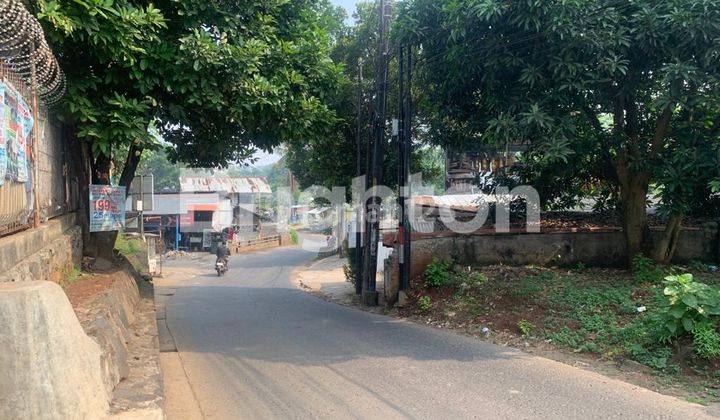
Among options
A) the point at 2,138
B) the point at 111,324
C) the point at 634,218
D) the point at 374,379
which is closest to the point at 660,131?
the point at 634,218

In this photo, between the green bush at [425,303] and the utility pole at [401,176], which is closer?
the green bush at [425,303]

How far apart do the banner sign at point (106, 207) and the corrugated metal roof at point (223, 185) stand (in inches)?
1361

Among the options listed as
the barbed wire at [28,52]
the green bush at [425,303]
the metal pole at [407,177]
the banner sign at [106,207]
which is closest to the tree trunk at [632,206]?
the green bush at [425,303]

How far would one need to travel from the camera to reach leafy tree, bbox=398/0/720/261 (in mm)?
7461

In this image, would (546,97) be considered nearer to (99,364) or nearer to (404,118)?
(404,118)

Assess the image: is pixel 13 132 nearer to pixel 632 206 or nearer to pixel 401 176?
pixel 401 176

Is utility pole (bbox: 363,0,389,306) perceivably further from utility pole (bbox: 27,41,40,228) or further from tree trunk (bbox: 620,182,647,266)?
utility pole (bbox: 27,41,40,228)

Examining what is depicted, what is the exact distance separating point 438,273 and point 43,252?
6.95 meters

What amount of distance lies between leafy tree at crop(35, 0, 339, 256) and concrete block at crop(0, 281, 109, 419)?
438cm

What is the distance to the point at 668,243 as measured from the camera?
966cm

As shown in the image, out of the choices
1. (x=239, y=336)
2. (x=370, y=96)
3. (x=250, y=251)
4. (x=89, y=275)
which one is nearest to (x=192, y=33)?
(x=89, y=275)

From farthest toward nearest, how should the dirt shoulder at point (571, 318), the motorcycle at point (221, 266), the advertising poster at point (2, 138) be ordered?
the motorcycle at point (221, 266)
the dirt shoulder at point (571, 318)
the advertising poster at point (2, 138)

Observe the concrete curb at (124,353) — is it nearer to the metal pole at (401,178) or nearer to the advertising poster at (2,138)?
the advertising poster at (2,138)

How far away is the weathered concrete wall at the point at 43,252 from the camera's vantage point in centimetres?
457
